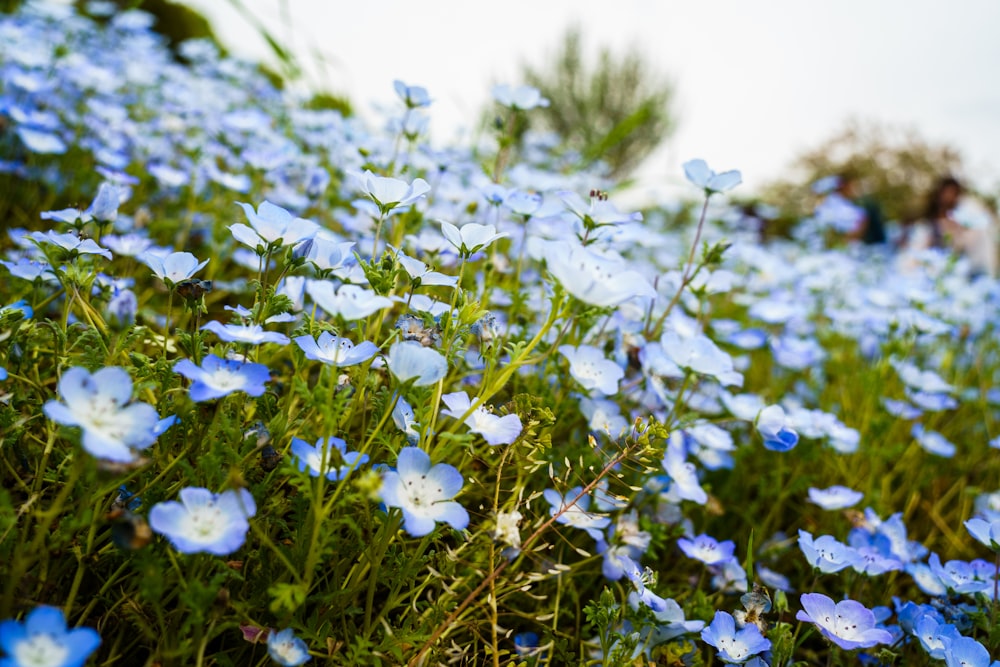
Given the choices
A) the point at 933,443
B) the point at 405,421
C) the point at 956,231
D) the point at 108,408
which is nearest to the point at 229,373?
the point at 108,408

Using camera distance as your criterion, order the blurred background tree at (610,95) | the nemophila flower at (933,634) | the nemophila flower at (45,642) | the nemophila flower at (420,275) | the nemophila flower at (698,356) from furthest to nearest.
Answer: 1. the blurred background tree at (610,95)
2. the nemophila flower at (698,356)
3. the nemophila flower at (933,634)
4. the nemophila flower at (420,275)
5. the nemophila flower at (45,642)

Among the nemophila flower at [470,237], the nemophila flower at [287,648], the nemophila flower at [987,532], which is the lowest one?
the nemophila flower at [287,648]

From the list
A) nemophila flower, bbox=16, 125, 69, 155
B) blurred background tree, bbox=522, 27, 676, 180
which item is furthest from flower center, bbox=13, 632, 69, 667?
blurred background tree, bbox=522, 27, 676, 180

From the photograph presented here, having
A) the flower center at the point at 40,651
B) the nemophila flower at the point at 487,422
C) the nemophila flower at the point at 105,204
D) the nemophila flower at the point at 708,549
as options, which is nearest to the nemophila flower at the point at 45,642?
the flower center at the point at 40,651

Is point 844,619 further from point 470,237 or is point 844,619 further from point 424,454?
point 470,237

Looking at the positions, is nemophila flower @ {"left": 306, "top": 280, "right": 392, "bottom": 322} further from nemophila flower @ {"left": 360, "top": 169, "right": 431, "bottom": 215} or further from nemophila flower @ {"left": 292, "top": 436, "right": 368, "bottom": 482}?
nemophila flower @ {"left": 360, "top": 169, "right": 431, "bottom": 215}

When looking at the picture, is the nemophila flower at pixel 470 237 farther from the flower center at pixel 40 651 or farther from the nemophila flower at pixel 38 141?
the nemophila flower at pixel 38 141
